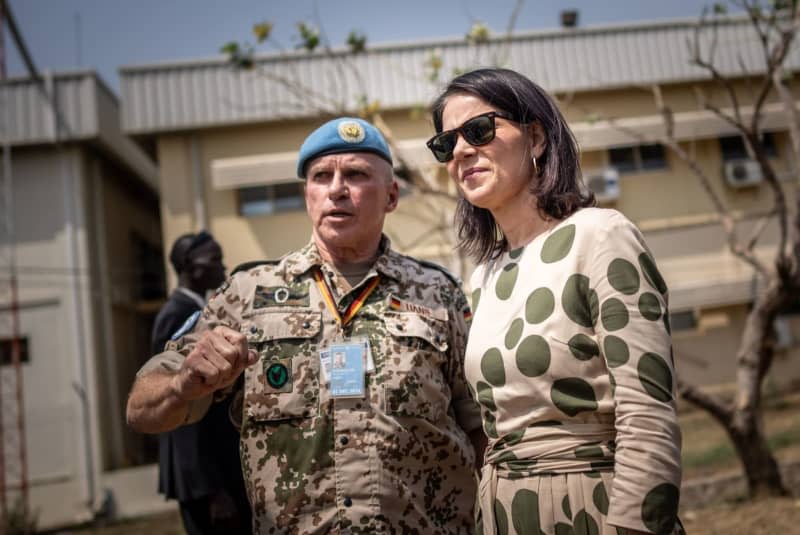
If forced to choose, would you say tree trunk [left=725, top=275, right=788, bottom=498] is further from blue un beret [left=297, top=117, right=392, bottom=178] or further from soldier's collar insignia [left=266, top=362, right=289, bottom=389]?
soldier's collar insignia [left=266, top=362, right=289, bottom=389]

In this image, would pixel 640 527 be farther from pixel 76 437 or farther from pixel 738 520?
pixel 76 437

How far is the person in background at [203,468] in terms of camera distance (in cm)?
333

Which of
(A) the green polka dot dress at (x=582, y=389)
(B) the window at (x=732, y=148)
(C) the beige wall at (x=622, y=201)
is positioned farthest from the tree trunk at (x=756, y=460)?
(B) the window at (x=732, y=148)

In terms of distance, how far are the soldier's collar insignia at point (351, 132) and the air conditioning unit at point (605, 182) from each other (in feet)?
35.8

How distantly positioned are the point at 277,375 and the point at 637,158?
40.9 feet

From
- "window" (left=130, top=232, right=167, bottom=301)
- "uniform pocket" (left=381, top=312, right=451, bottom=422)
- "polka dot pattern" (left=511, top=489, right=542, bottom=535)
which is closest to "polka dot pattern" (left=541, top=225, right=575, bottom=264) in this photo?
"polka dot pattern" (left=511, top=489, right=542, bottom=535)

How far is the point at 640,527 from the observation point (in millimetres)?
1475

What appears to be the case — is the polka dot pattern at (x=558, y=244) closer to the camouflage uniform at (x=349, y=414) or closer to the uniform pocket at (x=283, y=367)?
the camouflage uniform at (x=349, y=414)

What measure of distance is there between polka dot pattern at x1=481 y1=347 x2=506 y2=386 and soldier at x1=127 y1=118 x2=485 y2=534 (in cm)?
60

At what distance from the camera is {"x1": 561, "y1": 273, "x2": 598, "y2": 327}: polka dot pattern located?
5.39 ft

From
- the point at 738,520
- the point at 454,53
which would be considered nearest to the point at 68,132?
the point at 454,53

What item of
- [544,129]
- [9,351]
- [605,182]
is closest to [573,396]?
[544,129]

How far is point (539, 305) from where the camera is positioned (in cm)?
170

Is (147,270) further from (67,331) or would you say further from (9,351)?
(9,351)
